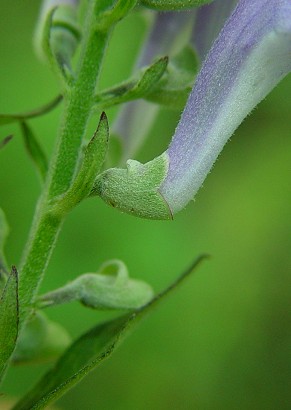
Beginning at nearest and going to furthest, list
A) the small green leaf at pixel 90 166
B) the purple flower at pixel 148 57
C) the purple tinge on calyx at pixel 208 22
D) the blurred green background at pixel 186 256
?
the small green leaf at pixel 90 166, the purple tinge on calyx at pixel 208 22, the purple flower at pixel 148 57, the blurred green background at pixel 186 256

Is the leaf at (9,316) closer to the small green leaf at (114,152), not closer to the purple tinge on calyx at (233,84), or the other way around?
the purple tinge on calyx at (233,84)

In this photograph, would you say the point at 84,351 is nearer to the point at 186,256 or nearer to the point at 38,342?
the point at 38,342

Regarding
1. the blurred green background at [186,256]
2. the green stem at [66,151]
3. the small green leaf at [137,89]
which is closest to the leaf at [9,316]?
the green stem at [66,151]

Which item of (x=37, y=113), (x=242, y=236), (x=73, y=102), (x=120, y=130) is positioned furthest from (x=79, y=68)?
(x=242, y=236)

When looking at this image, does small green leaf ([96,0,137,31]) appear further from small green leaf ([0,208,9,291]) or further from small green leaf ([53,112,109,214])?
small green leaf ([0,208,9,291])

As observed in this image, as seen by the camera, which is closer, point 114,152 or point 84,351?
point 84,351

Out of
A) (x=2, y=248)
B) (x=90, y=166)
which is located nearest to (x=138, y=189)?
(x=90, y=166)

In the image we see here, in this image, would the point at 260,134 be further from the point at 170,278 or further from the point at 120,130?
the point at 120,130
